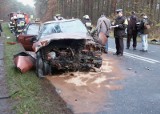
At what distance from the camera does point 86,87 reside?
8555 mm

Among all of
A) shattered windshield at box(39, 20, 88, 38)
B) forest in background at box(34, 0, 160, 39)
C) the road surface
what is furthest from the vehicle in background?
forest in background at box(34, 0, 160, 39)

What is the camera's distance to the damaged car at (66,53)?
10070mm

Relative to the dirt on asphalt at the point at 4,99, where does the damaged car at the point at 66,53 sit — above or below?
above

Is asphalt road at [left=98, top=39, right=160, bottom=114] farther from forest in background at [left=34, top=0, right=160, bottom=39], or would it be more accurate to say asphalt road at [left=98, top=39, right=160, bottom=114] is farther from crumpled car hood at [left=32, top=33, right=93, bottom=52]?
forest in background at [left=34, top=0, right=160, bottom=39]

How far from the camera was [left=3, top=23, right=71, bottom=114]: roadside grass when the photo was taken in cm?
669

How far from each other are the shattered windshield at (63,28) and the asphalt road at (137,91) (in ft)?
6.21

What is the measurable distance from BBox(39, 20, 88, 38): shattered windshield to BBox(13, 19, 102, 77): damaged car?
0.37 metres

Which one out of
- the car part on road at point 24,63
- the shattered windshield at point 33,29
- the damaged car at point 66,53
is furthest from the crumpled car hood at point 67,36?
the shattered windshield at point 33,29

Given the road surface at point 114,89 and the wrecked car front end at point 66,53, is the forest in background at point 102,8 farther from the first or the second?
the wrecked car front end at point 66,53

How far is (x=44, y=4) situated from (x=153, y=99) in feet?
274

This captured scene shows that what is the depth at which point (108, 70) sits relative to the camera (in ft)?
36.0

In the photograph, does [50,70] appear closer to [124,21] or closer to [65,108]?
[65,108]

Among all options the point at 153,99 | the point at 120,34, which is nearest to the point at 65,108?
the point at 153,99

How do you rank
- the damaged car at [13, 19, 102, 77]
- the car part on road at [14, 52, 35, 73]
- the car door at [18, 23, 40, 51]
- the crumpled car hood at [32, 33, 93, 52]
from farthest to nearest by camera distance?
the car door at [18, 23, 40, 51] → the car part on road at [14, 52, 35, 73] → the damaged car at [13, 19, 102, 77] → the crumpled car hood at [32, 33, 93, 52]
